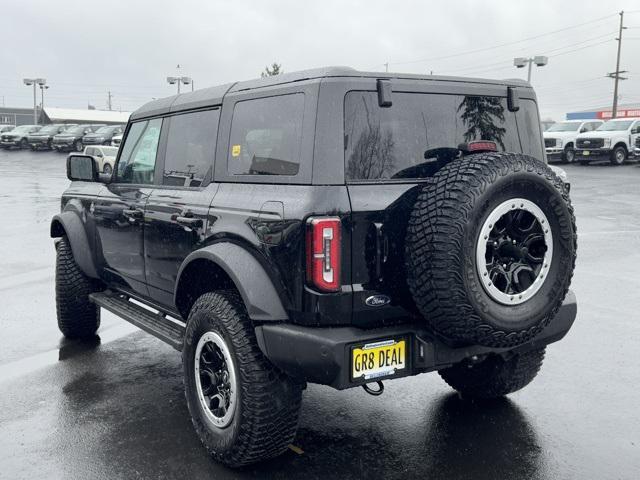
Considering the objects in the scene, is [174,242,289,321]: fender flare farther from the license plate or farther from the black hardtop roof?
the black hardtop roof

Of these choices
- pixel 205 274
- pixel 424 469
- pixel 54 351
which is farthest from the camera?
pixel 54 351

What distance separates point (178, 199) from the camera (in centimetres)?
408

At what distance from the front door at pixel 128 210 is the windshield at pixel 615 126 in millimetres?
26651

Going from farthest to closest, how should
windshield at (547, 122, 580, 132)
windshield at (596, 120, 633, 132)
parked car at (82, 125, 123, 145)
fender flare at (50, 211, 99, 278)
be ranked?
parked car at (82, 125, 123, 145), windshield at (547, 122, 580, 132), windshield at (596, 120, 633, 132), fender flare at (50, 211, 99, 278)

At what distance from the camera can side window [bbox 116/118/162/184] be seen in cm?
469

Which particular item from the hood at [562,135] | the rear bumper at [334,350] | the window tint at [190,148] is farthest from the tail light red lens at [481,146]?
the hood at [562,135]

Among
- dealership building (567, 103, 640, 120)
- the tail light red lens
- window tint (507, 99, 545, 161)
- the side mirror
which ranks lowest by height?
the side mirror

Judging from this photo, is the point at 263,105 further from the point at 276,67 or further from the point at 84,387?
the point at 276,67

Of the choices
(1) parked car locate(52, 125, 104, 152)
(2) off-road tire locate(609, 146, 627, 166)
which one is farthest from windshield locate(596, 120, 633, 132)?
(1) parked car locate(52, 125, 104, 152)

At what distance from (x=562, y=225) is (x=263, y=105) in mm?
1616

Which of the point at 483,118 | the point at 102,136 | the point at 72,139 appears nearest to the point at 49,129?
the point at 72,139

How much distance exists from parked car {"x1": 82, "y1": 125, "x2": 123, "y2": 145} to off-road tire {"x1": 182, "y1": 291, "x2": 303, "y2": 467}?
36.3 meters

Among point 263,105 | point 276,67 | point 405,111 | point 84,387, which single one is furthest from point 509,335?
point 276,67

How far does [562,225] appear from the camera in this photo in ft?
10.5
